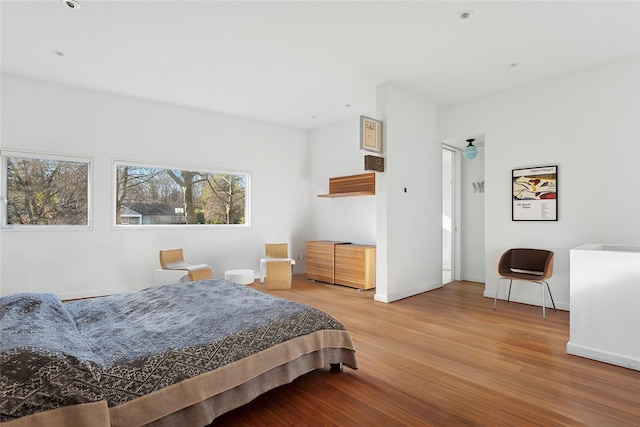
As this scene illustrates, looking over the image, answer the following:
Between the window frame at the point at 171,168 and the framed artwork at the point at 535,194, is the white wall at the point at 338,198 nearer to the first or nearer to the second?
the window frame at the point at 171,168

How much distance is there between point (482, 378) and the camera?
2416mm

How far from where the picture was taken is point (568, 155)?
4.20 meters

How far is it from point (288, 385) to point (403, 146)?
149 inches

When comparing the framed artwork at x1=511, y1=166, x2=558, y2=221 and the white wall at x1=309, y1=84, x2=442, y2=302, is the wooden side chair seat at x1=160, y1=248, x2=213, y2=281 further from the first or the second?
the framed artwork at x1=511, y1=166, x2=558, y2=221

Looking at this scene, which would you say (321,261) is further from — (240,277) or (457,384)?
(457,384)

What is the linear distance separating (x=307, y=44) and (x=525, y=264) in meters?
3.99

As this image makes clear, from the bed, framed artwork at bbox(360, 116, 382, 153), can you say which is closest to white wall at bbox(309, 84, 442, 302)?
framed artwork at bbox(360, 116, 382, 153)

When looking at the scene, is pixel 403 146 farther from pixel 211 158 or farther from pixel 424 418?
pixel 424 418

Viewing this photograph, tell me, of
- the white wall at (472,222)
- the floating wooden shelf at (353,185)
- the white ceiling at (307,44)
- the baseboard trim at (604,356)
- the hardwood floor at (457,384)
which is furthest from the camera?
the white wall at (472,222)

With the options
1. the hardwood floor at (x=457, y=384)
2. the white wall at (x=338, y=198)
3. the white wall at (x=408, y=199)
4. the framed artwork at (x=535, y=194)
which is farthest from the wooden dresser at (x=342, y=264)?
the framed artwork at (x=535, y=194)

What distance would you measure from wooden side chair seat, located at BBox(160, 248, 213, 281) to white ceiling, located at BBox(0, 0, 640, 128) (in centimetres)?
251

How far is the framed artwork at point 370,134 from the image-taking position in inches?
172

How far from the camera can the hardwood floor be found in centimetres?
194

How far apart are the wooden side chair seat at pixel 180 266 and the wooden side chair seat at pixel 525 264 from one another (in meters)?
4.08
